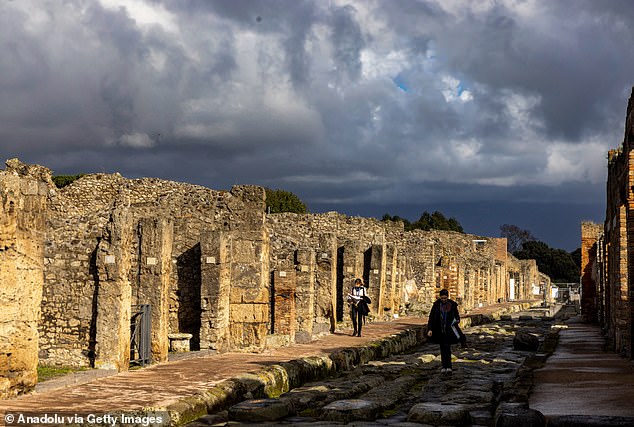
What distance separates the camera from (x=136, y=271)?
15047 millimetres

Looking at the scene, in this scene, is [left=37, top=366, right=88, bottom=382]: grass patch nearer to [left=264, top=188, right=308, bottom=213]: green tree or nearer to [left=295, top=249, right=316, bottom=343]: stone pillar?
[left=295, top=249, right=316, bottom=343]: stone pillar

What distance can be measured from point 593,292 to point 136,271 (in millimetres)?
23927

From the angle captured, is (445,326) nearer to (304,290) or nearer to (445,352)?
(445,352)

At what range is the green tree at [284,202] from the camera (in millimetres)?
69706

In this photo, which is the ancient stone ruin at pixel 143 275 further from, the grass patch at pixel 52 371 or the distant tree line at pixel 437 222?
the distant tree line at pixel 437 222

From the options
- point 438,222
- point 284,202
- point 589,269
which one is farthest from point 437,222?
point 589,269

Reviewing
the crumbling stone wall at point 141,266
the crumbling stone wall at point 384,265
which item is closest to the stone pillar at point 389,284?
the crumbling stone wall at point 384,265

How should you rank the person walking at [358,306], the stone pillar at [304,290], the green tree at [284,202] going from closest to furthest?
the stone pillar at [304,290], the person walking at [358,306], the green tree at [284,202]

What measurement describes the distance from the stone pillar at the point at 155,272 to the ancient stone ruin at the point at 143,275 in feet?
0.06

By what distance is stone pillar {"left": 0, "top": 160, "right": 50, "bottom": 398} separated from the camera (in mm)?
10461

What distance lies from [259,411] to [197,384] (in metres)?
2.14

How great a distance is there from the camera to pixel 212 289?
1662 centimetres

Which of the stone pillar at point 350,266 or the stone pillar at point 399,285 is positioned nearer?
the stone pillar at point 350,266

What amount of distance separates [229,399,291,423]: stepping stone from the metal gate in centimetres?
480
